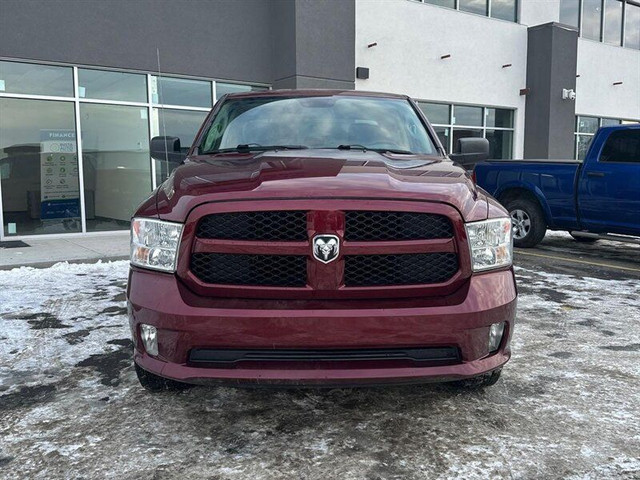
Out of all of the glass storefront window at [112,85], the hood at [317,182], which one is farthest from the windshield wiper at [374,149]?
the glass storefront window at [112,85]

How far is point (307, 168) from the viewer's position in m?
2.83

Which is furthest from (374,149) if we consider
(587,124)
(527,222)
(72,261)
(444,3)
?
(587,124)

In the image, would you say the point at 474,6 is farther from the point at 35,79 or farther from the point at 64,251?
the point at 64,251

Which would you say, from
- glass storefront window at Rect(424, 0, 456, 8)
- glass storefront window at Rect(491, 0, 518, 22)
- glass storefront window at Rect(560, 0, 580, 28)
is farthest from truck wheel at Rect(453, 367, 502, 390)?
glass storefront window at Rect(560, 0, 580, 28)

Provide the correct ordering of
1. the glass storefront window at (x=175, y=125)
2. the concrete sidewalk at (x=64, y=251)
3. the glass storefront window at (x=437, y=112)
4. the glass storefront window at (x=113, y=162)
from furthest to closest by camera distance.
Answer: the glass storefront window at (x=437, y=112) < the glass storefront window at (x=175, y=125) < the glass storefront window at (x=113, y=162) < the concrete sidewalk at (x=64, y=251)

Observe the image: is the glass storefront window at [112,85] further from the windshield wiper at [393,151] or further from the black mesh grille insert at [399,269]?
the black mesh grille insert at [399,269]

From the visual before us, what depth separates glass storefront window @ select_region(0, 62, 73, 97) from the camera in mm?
9391

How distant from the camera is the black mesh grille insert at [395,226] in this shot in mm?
2494

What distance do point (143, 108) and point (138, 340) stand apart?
9107 mm

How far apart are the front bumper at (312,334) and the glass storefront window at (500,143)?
14.6 m

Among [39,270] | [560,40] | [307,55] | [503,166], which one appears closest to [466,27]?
[560,40]

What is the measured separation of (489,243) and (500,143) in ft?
48.5

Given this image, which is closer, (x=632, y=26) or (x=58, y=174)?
(x=58, y=174)

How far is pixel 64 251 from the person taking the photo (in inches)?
332
